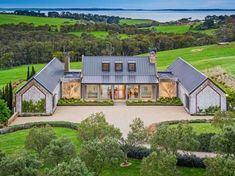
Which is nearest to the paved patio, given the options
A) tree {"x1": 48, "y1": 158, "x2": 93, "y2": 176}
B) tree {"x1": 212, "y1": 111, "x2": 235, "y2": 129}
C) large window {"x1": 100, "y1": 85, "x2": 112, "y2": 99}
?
large window {"x1": 100, "y1": 85, "x2": 112, "y2": 99}

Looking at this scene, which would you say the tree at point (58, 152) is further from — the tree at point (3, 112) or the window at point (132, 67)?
the window at point (132, 67)

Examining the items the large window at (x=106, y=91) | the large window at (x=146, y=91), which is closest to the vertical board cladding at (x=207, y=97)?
the large window at (x=146, y=91)

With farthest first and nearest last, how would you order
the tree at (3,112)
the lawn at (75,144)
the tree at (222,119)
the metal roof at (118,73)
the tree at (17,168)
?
1. the metal roof at (118,73)
2. the tree at (3,112)
3. the tree at (222,119)
4. the lawn at (75,144)
5. the tree at (17,168)

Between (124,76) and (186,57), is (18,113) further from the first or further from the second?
(186,57)

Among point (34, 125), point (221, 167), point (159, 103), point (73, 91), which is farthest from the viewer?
point (73, 91)

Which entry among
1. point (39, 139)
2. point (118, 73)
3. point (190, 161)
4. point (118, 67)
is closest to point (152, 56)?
point (118, 67)

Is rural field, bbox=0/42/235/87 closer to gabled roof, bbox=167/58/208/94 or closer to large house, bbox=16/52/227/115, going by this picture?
gabled roof, bbox=167/58/208/94

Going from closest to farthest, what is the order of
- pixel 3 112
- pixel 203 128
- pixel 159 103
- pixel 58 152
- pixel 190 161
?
pixel 58 152 < pixel 190 161 < pixel 203 128 < pixel 3 112 < pixel 159 103

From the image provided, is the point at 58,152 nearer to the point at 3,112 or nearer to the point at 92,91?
the point at 3,112
